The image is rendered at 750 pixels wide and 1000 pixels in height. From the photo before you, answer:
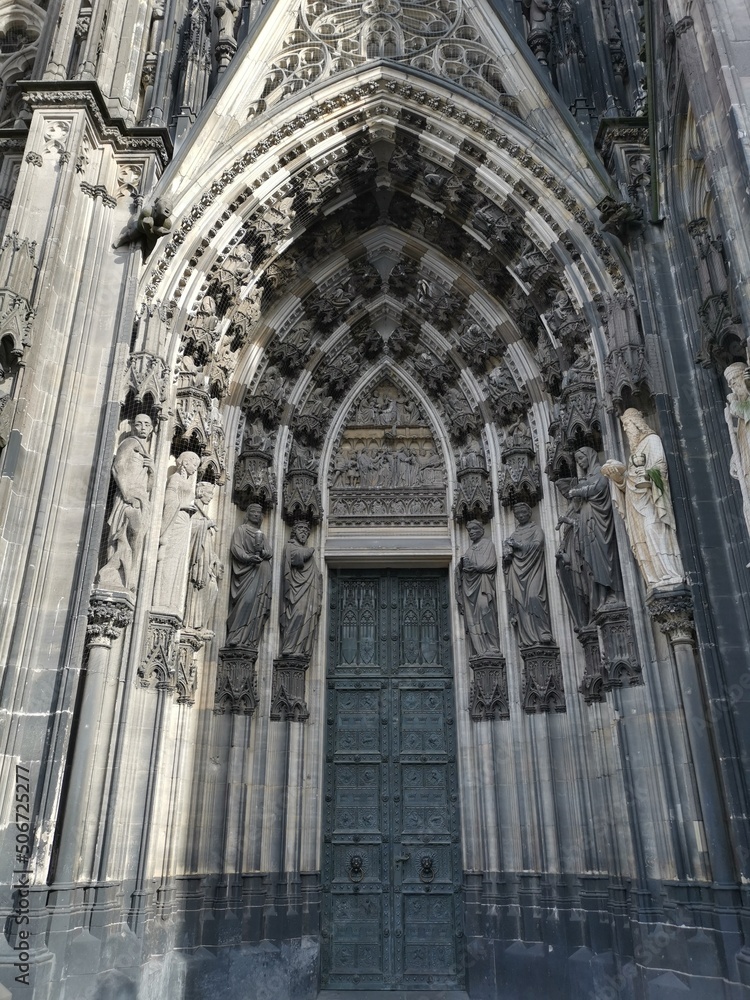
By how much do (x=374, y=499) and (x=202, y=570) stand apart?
2877 mm

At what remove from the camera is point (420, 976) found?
8.41 m

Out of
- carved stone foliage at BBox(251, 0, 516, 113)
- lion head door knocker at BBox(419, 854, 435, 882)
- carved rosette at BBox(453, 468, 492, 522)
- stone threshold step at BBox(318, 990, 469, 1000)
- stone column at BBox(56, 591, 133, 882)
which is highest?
carved stone foliage at BBox(251, 0, 516, 113)

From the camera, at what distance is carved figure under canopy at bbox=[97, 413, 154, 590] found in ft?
23.5

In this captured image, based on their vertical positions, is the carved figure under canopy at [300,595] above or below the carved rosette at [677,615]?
above

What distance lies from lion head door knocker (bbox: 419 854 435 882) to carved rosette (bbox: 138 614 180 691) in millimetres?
3513

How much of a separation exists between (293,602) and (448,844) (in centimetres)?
320

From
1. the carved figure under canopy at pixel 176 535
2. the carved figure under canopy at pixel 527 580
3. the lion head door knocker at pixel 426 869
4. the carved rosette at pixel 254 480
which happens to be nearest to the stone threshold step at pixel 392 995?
the lion head door knocker at pixel 426 869

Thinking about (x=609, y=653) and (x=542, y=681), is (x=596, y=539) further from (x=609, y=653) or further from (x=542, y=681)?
(x=542, y=681)

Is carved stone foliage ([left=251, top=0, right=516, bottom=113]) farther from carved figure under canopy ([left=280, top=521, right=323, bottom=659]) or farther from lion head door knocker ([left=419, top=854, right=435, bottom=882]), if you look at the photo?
lion head door knocker ([left=419, top=854, right=435, bottom=882])

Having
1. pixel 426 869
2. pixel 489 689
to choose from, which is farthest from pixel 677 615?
pixel 426 869

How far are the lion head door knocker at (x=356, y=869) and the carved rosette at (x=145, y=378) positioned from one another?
5.32 meters

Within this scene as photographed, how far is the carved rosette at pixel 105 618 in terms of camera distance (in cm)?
689

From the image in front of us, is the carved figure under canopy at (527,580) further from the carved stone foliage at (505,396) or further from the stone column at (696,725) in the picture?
the stone column at (696,725)

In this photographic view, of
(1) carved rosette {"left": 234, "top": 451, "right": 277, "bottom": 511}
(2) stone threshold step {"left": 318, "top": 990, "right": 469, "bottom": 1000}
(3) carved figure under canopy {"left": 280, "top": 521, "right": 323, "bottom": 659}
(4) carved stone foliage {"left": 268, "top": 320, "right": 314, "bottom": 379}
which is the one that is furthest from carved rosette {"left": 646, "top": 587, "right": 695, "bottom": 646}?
(4) carved stone foliage {"left": 268, "top": 320, "right": 314, "bottom": 379}
